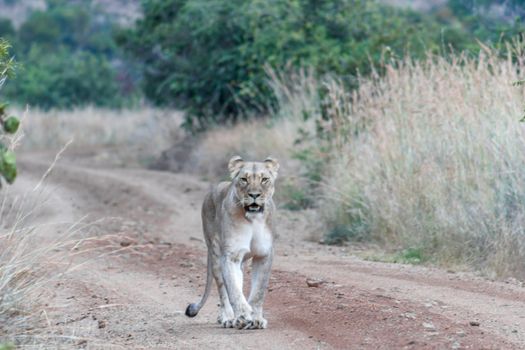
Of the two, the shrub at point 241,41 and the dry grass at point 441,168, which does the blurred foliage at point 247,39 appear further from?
the dry grass at point 441,168

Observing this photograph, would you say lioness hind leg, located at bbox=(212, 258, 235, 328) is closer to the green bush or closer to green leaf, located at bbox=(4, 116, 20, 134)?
green leaf, located at bbox=(4, 116, 20, 134)

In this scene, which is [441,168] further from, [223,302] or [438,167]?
[223,302]

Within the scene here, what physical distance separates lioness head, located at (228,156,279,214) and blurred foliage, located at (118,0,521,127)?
12065 millimetres

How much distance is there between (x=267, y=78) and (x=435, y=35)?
375 cm

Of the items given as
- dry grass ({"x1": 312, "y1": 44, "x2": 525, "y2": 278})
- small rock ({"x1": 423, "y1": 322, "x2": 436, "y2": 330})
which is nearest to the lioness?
small rock ({"x1": 423, "y1": 322, "x2": 436, "y2": 330})

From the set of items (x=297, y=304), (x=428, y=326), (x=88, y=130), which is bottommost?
(x=88, y=130)

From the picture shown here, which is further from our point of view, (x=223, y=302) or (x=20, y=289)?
(x=223, y=302)

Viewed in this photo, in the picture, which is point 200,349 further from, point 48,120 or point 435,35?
point 48,120

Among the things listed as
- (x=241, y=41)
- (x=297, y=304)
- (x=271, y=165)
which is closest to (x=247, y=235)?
(x=271, y=165)

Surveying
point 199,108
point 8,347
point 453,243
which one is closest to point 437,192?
point 453,243

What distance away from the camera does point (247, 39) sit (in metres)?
25.9

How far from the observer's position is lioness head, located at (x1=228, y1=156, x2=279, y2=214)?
820 centimetres

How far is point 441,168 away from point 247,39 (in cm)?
1352

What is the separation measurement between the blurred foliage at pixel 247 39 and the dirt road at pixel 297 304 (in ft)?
29.1
